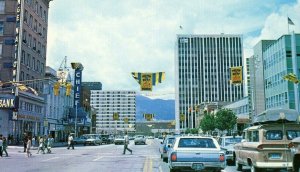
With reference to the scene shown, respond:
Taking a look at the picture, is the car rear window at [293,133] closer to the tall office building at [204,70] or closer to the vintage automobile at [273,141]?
the vintage automobile at [273,141]

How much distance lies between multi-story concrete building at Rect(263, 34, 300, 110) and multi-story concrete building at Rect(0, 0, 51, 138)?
38.8 meters

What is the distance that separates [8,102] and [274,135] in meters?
40.9

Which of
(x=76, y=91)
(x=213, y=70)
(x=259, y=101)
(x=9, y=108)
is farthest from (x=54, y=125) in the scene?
(x=213, y=70)

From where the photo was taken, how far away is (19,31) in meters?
50.2

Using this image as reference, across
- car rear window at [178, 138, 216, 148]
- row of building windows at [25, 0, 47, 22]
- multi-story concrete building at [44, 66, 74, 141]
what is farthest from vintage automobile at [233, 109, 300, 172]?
multi-story concrete building at [44, 66, 74, 141]

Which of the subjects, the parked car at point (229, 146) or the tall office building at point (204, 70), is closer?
the parked car at point (229, 146)

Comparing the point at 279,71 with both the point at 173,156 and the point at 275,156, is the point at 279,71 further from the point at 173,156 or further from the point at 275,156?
the point at 173,156

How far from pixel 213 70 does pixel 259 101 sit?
100m

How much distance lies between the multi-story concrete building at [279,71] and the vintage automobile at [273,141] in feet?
154

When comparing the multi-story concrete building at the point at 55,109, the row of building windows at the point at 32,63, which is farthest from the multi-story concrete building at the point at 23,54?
the multi-story concrete building at the point at 55,109

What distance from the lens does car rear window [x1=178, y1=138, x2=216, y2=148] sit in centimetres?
1355

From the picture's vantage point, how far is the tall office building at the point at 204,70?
6663 inches

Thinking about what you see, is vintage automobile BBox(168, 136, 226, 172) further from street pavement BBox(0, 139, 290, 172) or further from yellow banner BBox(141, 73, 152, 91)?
yellow banner BBox(141, 73, 152, 91)

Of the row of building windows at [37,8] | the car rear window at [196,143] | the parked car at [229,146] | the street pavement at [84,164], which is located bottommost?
the street pavement at [84,164]
